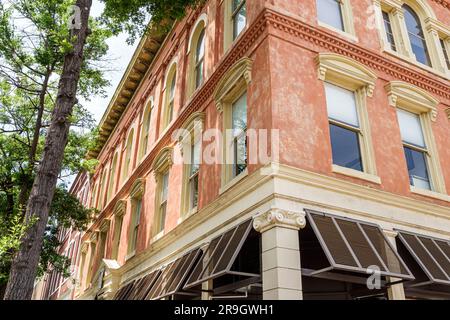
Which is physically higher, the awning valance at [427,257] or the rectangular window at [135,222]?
the rectangular window at [135,222]

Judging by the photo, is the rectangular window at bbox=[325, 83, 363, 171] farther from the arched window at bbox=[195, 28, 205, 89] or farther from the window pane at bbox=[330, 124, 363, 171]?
the arched window at bbox=[195, 28, 205, 89]

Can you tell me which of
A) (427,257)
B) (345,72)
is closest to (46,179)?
(345,72)

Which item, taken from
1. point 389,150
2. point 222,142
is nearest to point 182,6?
point 222,142

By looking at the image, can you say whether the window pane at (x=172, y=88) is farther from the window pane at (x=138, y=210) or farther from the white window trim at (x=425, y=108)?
the white window trim at (x=425, y=108)

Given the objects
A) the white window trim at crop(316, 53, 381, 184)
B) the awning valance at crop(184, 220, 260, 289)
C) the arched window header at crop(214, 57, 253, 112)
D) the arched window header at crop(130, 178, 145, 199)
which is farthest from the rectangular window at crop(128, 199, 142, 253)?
the white window trim at crop(316, 53, 381, 184)

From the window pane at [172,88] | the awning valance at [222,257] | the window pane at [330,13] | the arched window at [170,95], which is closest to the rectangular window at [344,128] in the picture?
the window pane at [330,13]

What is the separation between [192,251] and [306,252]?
2864mm

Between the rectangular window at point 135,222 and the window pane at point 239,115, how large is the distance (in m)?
7.13

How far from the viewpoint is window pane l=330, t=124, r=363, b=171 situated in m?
8.77

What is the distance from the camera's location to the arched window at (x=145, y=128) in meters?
17.7

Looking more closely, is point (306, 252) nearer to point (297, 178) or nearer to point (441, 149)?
point (297, 178)

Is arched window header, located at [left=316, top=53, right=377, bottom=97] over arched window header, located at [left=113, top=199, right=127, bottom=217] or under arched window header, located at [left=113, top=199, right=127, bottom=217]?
over

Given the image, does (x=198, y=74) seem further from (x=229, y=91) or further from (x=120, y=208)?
(x=120, y=208)

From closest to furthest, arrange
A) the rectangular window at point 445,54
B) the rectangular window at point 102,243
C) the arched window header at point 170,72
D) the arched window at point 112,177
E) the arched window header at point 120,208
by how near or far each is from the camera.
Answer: the rectangular window at point 445,54 → the arched window header at point 170,72 → the arched window header at point 120,208 → the rectangular window at point 102,243 → the arched window at point 112,177
